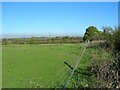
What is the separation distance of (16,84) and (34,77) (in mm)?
1682

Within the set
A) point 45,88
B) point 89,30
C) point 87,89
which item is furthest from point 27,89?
point 89,30

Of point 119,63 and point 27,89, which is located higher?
point 119,63

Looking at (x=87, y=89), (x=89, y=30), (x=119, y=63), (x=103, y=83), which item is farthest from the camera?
(x=89, y=30)

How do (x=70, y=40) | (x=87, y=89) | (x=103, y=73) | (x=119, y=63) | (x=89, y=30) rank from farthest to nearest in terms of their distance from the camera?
(x=70, y=40) → (x=89, y=30) → (x=119, y=63) → (x=103, y=73) → (x=87, y=89)

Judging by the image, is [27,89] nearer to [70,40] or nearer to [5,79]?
[5,79]

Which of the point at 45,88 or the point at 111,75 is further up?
the point at 111,75

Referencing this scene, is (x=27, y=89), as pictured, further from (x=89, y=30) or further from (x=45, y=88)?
(x=89, y=30)

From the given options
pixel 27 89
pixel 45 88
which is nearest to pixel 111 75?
pixel 45 88

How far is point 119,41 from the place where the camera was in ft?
63.1

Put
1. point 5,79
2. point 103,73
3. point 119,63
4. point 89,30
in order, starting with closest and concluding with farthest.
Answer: point 103,73 → point 119,63 → point 5,79 → point 89,30

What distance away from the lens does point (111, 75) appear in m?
7.12

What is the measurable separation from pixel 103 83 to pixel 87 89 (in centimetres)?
77

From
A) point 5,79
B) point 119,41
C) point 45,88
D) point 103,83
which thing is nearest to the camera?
point 103,83

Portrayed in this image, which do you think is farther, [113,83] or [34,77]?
[34,77]
